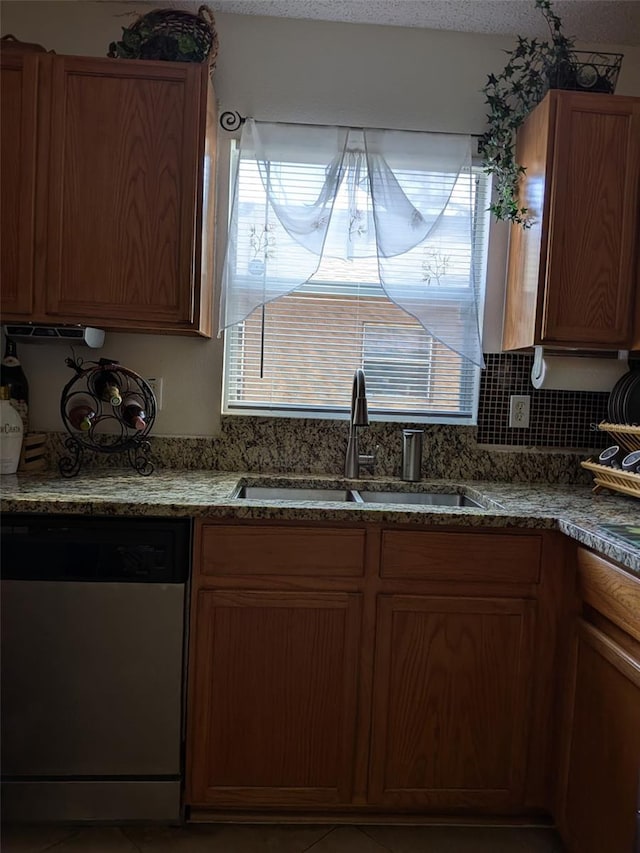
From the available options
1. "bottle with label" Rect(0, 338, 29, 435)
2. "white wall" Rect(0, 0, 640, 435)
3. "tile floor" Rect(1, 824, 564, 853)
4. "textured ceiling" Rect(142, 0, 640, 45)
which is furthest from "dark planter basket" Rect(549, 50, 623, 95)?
"tile floor" Rect(1, 824, 564, 853)

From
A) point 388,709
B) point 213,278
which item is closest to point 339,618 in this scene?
point 388,709

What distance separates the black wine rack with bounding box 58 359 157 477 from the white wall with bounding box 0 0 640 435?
0.29 feet

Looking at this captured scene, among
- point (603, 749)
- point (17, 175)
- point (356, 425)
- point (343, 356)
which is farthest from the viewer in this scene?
point (343, 356)

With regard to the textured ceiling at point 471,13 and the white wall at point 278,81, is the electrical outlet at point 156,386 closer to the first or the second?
the white wall at point 278,81

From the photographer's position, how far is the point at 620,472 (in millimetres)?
2010

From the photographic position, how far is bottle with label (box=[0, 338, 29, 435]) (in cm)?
221

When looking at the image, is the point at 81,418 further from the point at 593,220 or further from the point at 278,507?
the point at 593,220

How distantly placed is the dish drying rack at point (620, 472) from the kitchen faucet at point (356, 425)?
77 cm

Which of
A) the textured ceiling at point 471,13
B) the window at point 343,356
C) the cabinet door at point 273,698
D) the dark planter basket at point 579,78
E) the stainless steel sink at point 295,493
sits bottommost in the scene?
the cabinet door at point 273,698

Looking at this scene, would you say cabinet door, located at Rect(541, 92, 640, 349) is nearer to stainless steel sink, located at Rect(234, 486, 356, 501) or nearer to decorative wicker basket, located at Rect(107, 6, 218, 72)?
stainless steel sink, located at Rect(234, 486, 356, 501)

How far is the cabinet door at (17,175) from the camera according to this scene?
1.94 meters

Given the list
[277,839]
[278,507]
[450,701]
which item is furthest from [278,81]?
[277,839]

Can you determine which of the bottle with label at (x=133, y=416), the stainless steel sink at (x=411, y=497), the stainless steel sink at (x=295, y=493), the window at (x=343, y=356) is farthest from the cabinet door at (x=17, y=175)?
the stainless steel sink at (x=411, y=497)

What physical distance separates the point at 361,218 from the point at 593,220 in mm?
775
